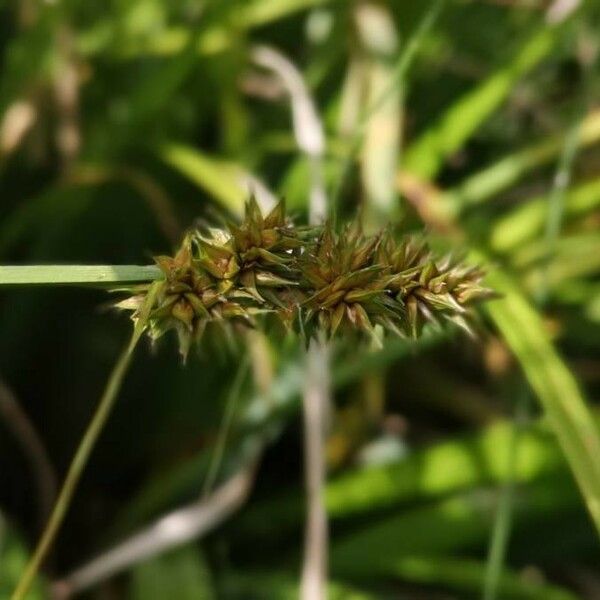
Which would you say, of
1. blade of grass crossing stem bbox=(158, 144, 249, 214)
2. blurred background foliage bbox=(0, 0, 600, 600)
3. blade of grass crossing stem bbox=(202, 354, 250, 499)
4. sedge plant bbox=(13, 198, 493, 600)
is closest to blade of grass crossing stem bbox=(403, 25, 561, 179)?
Result: blurred background foliage bbox=(0, 0, 600, 600)

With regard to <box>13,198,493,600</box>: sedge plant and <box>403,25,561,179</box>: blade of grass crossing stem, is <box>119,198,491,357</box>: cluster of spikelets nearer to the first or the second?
<box>13,198,493,600</box>: sedge plant

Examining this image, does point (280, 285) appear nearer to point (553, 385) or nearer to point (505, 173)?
point (553, 385)

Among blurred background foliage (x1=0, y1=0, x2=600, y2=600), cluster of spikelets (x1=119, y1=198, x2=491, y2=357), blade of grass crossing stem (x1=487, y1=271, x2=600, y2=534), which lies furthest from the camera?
blurred background foliage (x1=0, y1=0, x2=600, y2=600)

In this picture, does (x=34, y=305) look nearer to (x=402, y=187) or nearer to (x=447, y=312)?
(x=402, y=187)

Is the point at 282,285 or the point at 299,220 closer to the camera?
the point at 282,285

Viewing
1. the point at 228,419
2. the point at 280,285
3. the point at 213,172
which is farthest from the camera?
the point at 213,172

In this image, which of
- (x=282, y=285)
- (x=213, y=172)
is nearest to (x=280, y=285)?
(x=282, y=285)

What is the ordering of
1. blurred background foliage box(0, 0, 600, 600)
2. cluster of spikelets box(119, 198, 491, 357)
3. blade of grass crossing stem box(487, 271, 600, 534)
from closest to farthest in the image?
cluster of spikelets box(119, 198, 491, 357)
blade of grass crossing stem box(487, 271, 600, 534)
blurred background foliage box(0, 0, 600, 600)

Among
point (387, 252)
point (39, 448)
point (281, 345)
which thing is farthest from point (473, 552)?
point (387, 252)
